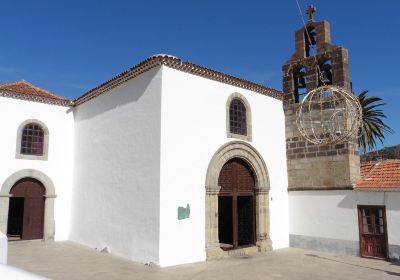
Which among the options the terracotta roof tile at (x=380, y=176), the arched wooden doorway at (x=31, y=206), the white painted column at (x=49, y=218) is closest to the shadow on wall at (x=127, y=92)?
the arched wooden doorway at (x=31, y=206)

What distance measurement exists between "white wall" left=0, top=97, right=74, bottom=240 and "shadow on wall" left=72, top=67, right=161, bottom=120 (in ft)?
4.95

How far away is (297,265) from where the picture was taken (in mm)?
9820

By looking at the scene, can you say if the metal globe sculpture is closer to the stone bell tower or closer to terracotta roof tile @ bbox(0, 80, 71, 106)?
the stone bell tower

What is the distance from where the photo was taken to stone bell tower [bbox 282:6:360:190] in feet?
38.9

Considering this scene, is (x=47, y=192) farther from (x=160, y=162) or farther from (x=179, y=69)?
(x=179, y=69)

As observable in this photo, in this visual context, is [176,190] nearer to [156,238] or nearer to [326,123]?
[156,238]

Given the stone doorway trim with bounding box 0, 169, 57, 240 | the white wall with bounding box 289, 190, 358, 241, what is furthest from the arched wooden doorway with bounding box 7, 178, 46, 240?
the white wall with bounding box 289, 190, 358, 241

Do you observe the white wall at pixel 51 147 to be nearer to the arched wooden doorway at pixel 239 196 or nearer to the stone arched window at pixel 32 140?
the stone arched window at pixel 32 140

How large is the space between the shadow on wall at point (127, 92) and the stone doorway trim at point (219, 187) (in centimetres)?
297

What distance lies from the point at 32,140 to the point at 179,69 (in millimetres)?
7100

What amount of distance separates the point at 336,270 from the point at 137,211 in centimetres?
560

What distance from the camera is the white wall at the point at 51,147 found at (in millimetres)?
13242

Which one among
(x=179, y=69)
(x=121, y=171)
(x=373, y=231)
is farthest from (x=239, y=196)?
(x=179, y=69)

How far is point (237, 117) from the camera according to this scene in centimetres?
1200
